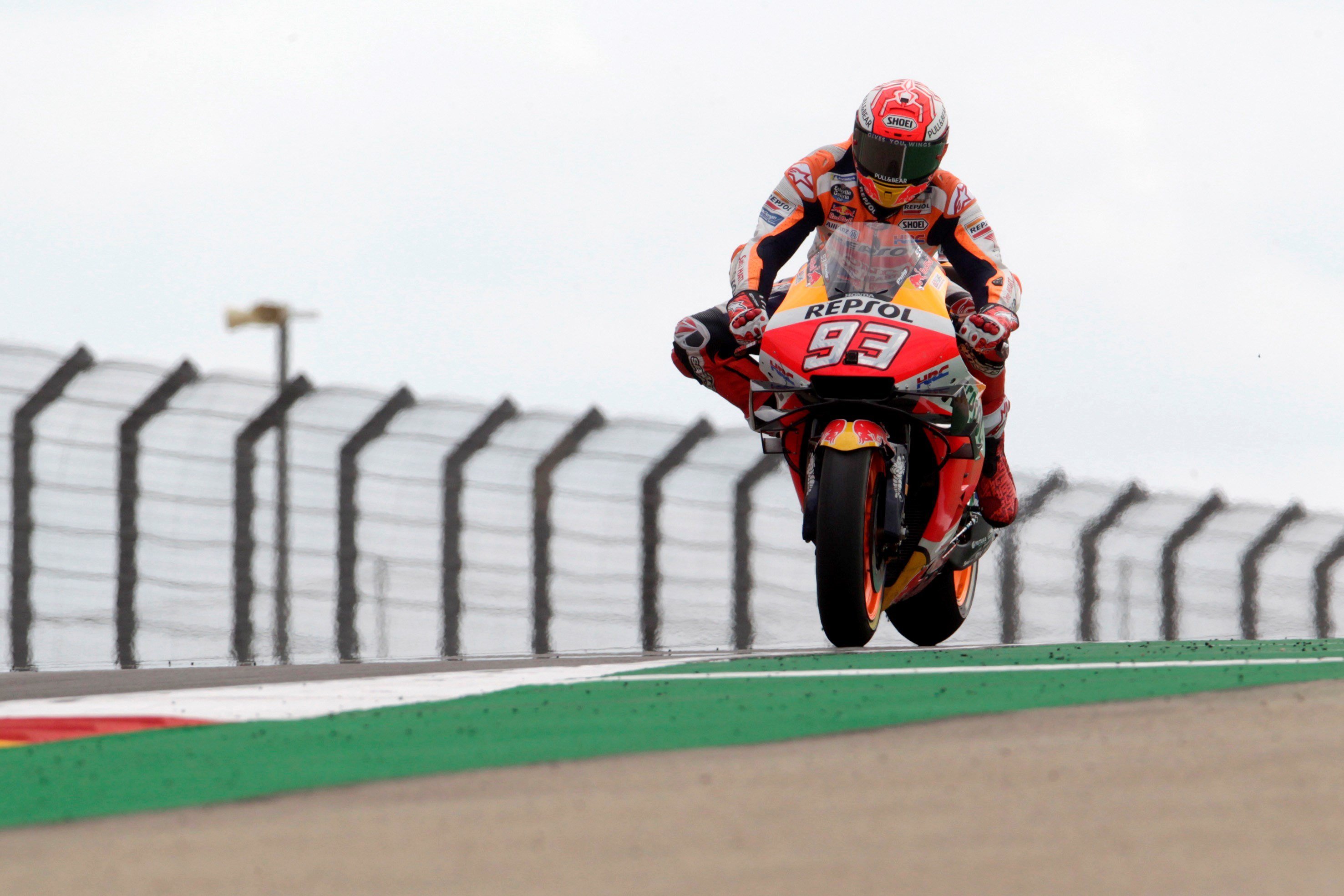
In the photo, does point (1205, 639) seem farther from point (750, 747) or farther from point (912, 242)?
point (750, 747)

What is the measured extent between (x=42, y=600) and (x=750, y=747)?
6.78 m

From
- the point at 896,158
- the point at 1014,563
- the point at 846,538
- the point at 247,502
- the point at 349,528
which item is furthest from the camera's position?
the point at 1014,563

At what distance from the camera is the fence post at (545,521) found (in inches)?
421

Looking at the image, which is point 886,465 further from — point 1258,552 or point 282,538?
point 1258,552

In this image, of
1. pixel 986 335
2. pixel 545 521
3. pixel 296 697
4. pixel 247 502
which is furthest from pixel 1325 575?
pixel 296 697

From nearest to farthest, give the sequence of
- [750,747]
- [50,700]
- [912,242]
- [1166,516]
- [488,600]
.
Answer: [750,747] → [50,700] → [912,242] → [488,600] → [1166,516]

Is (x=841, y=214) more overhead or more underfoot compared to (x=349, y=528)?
more overhead

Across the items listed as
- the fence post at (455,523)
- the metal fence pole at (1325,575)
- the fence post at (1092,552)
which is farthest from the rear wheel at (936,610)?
the metal fence pole at (1325,575)

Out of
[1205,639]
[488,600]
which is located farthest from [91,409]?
[1205,639]

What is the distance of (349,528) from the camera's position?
34.3ft

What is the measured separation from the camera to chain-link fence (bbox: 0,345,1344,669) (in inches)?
388

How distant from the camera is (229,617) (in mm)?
10031

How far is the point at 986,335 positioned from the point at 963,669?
1.63m

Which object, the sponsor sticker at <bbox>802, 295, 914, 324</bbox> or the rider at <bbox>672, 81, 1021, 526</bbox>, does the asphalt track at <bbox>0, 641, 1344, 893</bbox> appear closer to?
the sponsor sticker at <bbox>802, 295, 914, 324</bbox>
